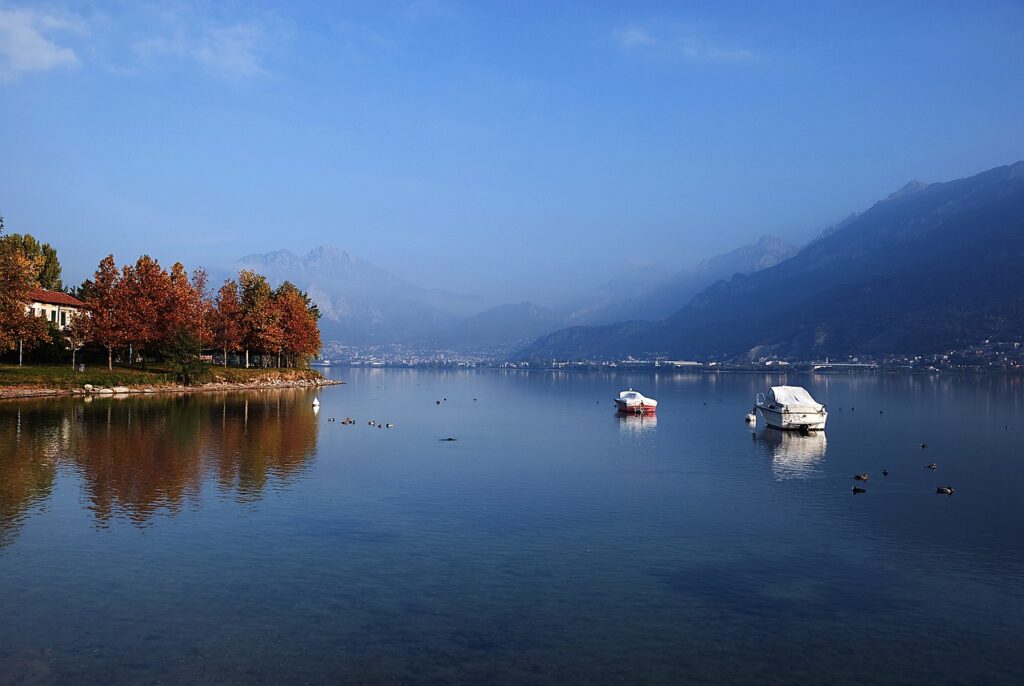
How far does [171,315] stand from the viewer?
127000 millimetres

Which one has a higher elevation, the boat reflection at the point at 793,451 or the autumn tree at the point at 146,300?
the autumn tree at the point at 146,300

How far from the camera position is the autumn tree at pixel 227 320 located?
156875mm

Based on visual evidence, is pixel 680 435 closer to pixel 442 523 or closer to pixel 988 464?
pixel 988 464

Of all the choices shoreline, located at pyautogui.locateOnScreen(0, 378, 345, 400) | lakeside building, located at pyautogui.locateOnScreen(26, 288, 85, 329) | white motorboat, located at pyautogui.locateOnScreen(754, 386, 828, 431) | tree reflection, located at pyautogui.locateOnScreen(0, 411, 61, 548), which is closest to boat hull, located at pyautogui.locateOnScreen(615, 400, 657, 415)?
white motorboat, located at pyautogui.locateOnScreen(754, 386, 828, 431)

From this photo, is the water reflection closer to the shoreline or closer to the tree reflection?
the tree reflection

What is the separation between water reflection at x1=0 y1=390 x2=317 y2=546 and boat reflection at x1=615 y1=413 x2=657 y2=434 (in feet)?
115

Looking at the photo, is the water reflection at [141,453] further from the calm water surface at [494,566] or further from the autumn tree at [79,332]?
the autumn tree at [79,332]

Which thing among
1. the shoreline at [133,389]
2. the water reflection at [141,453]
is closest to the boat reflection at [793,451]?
the water reflection at [141,453]

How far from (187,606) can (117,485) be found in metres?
21.7

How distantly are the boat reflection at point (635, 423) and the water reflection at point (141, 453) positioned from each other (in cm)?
3495

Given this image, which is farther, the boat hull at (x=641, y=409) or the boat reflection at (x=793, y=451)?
the boat hull at (x=641, y=409)

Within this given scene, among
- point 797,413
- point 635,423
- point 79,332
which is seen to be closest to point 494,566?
point 797,413

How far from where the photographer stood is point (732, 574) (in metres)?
27.5

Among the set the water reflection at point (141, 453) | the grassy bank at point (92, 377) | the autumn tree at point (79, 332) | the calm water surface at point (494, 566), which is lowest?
the calm water surface at point (494, 566)
